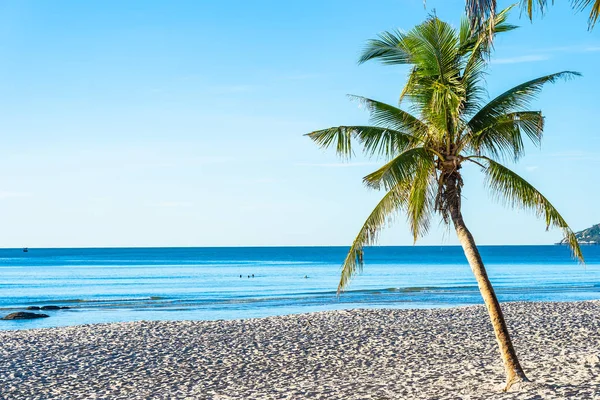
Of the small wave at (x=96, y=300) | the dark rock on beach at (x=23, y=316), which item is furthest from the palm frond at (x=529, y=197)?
the small wave at (x=96, y=300)

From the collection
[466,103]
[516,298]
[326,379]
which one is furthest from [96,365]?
[516,298]

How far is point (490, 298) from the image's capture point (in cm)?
1051

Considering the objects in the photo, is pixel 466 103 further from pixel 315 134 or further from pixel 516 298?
pixel 516 298

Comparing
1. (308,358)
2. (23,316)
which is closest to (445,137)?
(308,358)

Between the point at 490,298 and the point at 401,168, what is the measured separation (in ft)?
8.18

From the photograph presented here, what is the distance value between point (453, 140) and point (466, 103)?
0.79 meters

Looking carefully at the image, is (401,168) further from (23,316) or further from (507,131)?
(23,316)

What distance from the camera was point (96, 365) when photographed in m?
14.6

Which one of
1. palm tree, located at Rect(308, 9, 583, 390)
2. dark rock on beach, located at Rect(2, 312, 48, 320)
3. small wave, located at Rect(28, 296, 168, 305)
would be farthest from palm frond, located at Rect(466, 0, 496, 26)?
small wave, located at Rect(28, 296, 168, 305)

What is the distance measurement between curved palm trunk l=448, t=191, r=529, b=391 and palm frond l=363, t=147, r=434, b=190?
0.84 meters

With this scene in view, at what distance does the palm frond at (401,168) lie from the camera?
10.4 metres

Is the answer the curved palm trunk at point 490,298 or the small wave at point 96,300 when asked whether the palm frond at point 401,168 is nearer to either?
the curved palm trunk at point 490,298

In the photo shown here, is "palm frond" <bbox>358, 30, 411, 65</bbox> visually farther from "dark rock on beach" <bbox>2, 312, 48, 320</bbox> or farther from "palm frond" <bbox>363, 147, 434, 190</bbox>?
"dark rock on beach" <bbox>2, 312, 48, 320</bbox>

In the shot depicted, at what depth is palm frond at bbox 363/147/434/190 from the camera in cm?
1041
